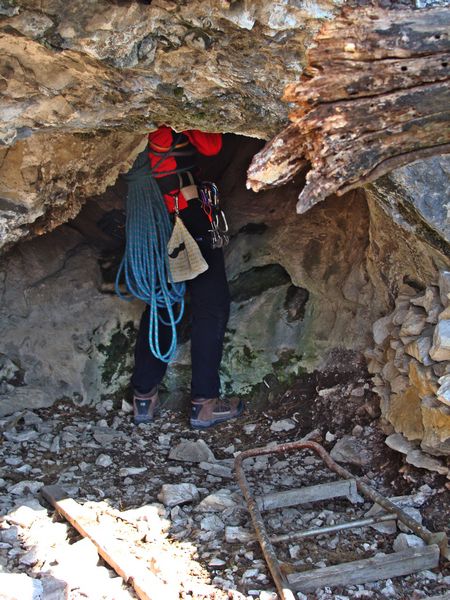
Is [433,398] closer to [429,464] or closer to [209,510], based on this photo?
[429,464]

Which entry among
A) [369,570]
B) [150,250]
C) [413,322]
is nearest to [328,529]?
[369,570]

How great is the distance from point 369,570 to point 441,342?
828 mm

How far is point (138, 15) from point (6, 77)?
19.1 inches

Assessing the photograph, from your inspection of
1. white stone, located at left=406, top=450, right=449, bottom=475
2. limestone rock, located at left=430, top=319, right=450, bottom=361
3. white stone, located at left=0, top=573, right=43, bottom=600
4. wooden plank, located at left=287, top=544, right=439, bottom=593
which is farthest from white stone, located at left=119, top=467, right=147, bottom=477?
limestone rock, located at left=430, top=319, right=450, bottom=361

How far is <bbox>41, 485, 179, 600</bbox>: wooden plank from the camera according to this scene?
7.49 ft

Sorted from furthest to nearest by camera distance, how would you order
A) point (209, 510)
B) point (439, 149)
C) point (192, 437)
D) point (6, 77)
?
point (192, 437), point (209, 510), point (6, 77), point (439, 149)

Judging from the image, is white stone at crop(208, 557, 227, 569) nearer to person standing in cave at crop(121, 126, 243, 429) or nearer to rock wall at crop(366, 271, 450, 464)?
rock wall at crop(366, 271, 450, 464)


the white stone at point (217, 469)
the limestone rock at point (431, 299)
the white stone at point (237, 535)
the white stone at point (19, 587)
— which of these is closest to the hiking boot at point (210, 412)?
the white stone at point (217, 469)

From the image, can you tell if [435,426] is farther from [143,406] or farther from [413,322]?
[143,406]

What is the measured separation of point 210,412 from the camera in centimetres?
368

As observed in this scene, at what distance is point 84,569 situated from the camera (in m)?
2.40

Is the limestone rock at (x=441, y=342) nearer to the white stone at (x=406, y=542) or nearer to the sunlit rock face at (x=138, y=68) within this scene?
the white stone at (x=406, y=542)

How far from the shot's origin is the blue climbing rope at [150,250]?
358 cm

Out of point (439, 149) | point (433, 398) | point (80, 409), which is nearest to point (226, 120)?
point (439, 149)
